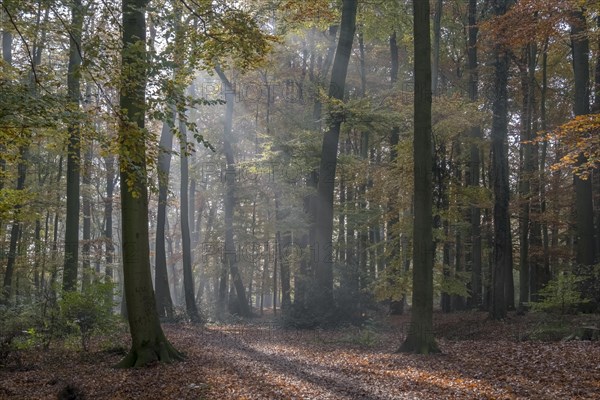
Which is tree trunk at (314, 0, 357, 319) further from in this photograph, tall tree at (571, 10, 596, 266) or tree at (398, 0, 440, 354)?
tall tree at (571, 10, 596, 266)

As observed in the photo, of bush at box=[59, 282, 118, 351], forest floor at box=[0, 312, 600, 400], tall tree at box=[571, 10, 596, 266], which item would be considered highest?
tall tree at box=[571, 10, 596, 266]

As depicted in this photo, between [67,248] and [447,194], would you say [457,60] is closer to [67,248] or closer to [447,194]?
[447,194]

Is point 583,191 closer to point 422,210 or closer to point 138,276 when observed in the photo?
point 422,210

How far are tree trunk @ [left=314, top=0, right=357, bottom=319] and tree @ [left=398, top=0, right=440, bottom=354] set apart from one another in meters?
6.57

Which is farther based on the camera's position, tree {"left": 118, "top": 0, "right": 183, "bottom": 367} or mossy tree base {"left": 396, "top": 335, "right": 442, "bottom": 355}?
mossy tree base {"left": 396, "top": 335, "right": 442, "bottom": 355}

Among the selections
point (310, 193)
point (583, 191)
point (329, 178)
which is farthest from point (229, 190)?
point (583, 191)

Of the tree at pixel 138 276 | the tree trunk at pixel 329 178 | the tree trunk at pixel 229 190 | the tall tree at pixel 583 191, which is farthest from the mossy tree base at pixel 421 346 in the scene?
the tree trunk at pixel 229 190

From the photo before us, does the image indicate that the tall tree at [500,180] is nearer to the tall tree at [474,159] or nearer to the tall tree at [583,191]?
the tall tree at [583,191]

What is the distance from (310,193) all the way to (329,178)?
5.30 meters

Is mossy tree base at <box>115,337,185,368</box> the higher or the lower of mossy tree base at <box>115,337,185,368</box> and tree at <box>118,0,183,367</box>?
the lower

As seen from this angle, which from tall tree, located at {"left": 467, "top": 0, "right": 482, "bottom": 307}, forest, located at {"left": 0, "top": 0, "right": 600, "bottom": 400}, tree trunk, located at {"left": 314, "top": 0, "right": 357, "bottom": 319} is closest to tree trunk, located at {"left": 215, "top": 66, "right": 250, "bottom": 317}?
forest, located at {"left": 0, "top": 0, "right": 600, "bottom": 400}

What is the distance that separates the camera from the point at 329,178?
18219 mm

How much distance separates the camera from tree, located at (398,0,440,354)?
11.1 meters

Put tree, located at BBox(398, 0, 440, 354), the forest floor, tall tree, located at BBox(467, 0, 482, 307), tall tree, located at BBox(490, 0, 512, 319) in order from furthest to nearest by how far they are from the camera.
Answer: tall tree, located at BBox(467, 0, 482, 307) → tall tree, located at BBox(490, 0, 512, 319) → tree, located at BBox(398, 0, 440, 354) → the forest floor
